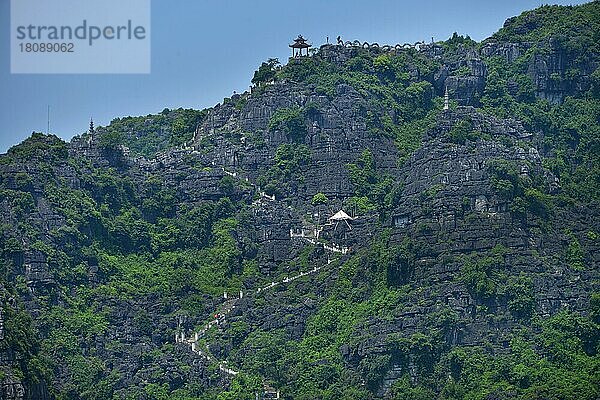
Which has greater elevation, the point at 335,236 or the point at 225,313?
the point at 335,236

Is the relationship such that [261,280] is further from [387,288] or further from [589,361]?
[589,361]

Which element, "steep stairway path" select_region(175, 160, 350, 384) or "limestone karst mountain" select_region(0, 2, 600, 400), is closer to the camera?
"limestone karst mountain" select_region(0, 2, 600, 400)

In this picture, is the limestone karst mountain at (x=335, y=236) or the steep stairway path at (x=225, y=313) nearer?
the limestone karst mountain at (x=335, y=236)

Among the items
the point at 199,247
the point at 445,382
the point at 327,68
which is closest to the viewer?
the point at 445,382

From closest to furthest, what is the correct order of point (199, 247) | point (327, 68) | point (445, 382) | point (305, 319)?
1. point (445, 382)
2. point (305, 319)
3. point (199, 247)
4. point (327, 68)

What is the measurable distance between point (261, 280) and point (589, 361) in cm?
2247

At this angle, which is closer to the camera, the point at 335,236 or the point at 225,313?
the point at 225,313

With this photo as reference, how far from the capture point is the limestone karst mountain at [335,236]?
13400 centimetres

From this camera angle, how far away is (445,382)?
131750 millimetres

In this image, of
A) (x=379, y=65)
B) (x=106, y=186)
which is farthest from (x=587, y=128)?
(x=106, y=186)

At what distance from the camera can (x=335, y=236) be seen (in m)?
150

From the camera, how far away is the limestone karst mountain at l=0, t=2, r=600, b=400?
440 feet

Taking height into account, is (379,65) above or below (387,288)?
above

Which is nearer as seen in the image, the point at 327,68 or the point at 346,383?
the point at 346,383
